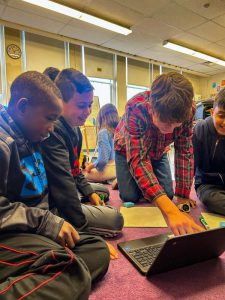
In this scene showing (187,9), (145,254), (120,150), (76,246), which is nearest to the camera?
(76,246)

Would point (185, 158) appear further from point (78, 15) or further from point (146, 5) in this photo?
point (78, 15)

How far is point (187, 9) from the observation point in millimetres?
3078

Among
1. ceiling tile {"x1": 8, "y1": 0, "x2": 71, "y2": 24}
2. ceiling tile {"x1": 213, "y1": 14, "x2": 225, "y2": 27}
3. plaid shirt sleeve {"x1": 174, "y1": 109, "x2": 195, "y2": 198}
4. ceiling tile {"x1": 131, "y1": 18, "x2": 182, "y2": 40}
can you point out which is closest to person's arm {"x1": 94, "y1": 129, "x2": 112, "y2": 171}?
plaid shirt sleeve {"x1": 174, "y1": 109, "x2": 195, "y2": 198}

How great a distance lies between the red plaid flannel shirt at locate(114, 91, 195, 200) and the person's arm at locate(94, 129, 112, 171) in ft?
1.89

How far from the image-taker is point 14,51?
369cm

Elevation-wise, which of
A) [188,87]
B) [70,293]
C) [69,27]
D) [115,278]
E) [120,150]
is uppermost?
[69,27]

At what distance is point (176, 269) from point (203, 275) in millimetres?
82

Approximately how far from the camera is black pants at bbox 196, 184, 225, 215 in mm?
1223

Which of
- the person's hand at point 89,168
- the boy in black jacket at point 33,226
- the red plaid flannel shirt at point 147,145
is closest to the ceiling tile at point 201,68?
the person's hand at point 89,168

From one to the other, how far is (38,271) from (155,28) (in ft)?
12.6

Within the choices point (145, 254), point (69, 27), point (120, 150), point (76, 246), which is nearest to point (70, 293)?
point (76, 246)

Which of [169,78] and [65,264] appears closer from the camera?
[65,264]

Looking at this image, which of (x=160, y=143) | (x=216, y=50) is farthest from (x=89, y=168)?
(x=216, y=50)

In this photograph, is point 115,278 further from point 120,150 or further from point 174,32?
point 174,32
